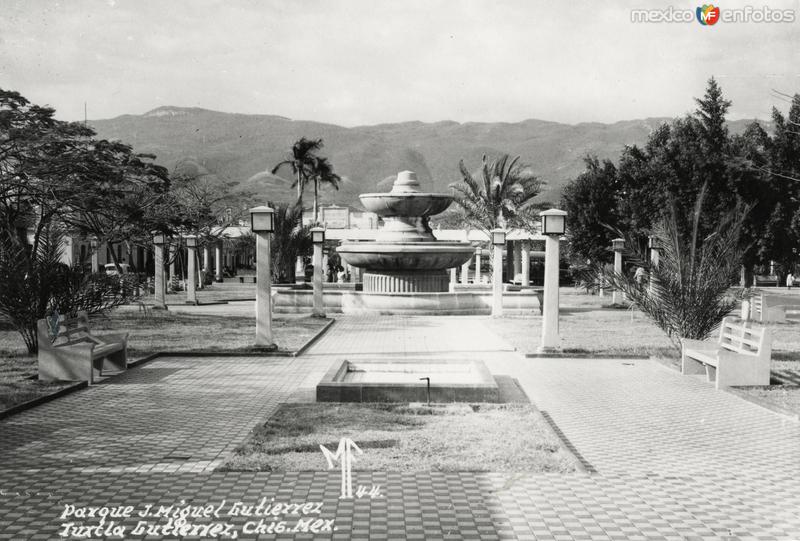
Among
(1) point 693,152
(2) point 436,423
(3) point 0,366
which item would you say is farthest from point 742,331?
(1) point 693,152

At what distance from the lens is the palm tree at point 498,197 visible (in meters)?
37.0

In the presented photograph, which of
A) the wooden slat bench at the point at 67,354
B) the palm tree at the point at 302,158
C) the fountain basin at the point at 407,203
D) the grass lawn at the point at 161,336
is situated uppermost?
the palm tree at the point at 302,158

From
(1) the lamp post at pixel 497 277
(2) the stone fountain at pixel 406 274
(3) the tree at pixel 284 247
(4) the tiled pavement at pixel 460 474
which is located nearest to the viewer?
(4) the tiled pavement at pixel 460 474

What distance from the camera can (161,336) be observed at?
1520 cm

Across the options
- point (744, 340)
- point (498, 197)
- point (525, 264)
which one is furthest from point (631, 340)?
point (525, 264)

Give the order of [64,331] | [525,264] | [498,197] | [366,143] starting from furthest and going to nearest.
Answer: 1. [366,143]
2. [525,264]
3. [498,197]
4. [64,331]

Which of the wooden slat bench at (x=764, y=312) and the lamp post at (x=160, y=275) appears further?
the lamp post at (x=160, y=275)

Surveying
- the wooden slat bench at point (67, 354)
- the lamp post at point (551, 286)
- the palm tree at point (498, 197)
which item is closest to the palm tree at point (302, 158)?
the palm tree at point (498, 197)

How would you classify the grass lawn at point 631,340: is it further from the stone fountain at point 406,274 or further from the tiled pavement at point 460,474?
the stone fountain at point 406,274

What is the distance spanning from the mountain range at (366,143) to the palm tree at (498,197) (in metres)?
103

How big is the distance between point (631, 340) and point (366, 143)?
16471cm

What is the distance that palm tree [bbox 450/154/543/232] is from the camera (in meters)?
37.0

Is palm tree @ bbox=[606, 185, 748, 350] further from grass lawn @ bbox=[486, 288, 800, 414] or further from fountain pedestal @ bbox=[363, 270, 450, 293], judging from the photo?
fountain pedestal @ bbox=[363, 270, 450, 293]

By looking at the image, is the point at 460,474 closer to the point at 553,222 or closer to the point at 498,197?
the point at 553,222
